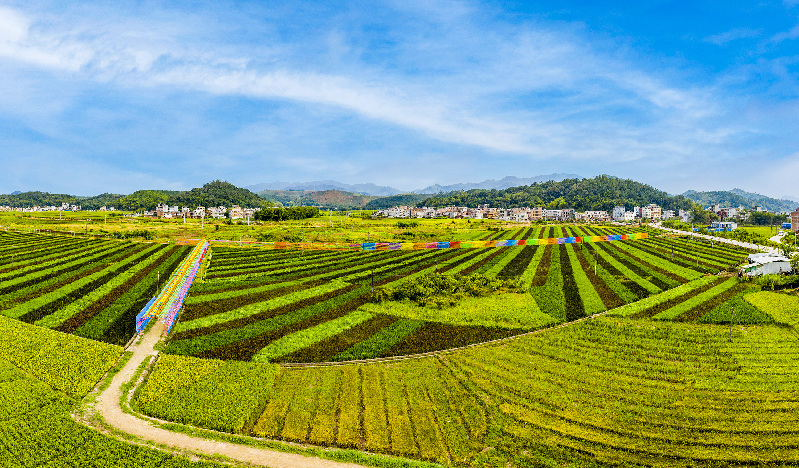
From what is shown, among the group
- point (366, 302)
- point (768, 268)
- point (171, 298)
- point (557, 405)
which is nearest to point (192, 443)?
point (557, 405)

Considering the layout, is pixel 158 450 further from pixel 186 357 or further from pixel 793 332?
pixel 793 332

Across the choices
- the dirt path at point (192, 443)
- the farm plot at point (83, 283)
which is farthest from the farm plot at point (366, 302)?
the dirt path at point (192, 443)

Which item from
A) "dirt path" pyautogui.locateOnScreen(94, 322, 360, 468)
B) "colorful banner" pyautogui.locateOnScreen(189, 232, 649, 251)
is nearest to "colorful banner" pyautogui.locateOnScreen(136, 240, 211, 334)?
"dirt path" pyautogui.locateOnScreen(94, 322, 360, 468)

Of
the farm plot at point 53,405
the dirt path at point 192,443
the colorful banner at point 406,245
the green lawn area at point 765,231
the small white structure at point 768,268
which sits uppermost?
the green lawn area at point 765,231

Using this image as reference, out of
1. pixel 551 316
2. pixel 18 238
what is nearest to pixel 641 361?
pixel 551 316

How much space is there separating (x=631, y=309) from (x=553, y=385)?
1928cm

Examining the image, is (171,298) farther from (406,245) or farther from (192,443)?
(406,245)

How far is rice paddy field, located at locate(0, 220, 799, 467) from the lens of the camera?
17281mm

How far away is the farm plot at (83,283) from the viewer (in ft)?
104

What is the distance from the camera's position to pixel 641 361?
25.3m

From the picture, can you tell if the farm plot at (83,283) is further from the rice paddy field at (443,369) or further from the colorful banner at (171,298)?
the colorful banner at (171,298)

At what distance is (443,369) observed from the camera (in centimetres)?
2417

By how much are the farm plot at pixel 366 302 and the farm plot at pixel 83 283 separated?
5.14m

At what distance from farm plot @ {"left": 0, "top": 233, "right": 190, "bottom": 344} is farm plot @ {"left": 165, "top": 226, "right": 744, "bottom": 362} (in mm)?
5135
